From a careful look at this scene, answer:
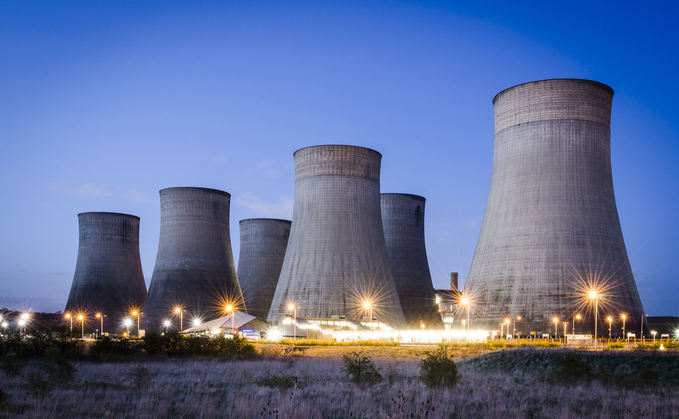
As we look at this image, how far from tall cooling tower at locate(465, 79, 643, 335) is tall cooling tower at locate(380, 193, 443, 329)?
46.0 ft

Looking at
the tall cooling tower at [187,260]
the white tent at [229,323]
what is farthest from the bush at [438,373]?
the tall cooling tower at [187,260]

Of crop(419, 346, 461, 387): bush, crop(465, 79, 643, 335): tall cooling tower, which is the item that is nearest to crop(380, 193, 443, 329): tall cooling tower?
crop(465, 79, 643, 335): tall cooling tower

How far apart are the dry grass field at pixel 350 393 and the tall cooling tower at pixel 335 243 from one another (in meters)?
13.8

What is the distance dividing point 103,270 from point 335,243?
2027 centimetres

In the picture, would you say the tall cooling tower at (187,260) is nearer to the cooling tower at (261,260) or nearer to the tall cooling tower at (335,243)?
the cooling tower at (261,260)

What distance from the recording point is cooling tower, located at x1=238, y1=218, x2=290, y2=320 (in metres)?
45.7

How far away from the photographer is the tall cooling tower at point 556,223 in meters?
25.7

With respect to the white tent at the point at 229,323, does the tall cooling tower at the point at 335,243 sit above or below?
above

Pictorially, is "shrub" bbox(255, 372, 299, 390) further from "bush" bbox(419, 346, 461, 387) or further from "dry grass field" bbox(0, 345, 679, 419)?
"bush" bbox(419, 346, 461, 387)

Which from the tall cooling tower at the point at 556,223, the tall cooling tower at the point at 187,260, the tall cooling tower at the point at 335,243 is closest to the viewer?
the tall cooling tower at the point at 556,223

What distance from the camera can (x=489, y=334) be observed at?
27.2 metres

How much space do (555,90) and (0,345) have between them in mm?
23475

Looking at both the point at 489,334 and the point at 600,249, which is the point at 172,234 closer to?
the point at 489,334

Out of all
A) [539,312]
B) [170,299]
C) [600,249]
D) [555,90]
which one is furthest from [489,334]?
[170,299]
